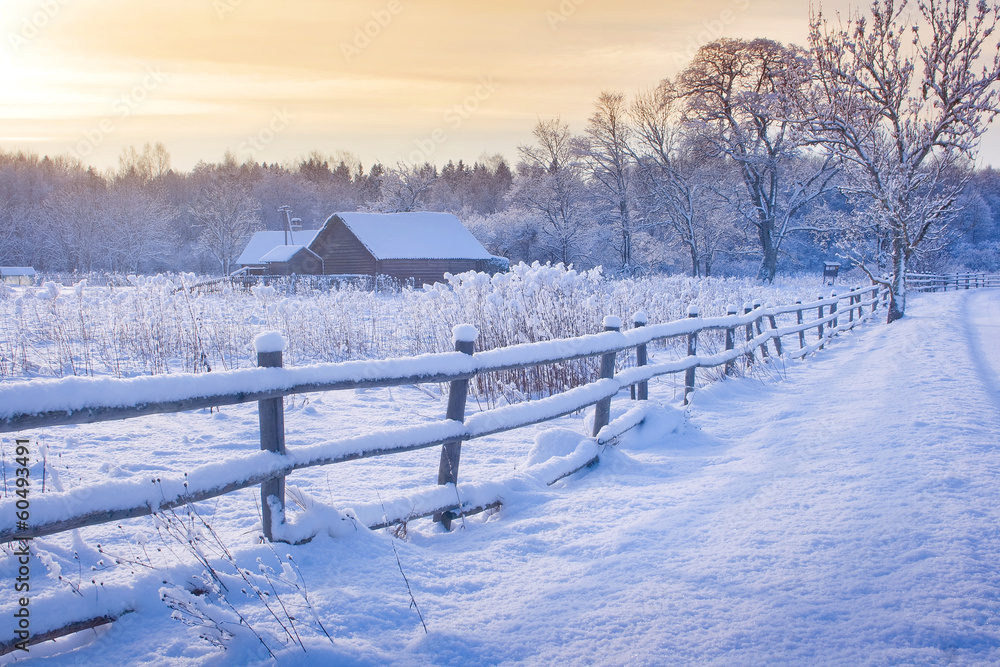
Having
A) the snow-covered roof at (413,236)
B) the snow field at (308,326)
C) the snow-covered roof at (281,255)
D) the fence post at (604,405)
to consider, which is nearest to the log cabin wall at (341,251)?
the snow-covered roof at (413,236)

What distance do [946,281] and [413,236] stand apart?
3471 cm

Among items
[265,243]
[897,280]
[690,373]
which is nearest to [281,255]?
[265,243]

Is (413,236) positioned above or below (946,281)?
above

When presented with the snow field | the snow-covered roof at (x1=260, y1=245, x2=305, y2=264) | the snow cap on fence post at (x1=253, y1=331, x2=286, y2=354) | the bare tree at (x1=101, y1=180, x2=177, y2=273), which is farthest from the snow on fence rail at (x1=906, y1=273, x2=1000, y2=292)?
the bare tree at (x1=101, y1=180, x2=177, y2=273)

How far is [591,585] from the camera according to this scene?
2914 millimetres

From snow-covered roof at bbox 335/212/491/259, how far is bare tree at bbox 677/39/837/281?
1496cm

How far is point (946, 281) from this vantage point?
1542 inches

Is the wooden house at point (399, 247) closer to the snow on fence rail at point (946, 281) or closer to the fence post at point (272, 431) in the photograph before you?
the snow on fence rail at point (946, 281)

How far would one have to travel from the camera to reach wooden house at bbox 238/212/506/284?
36.2 meters

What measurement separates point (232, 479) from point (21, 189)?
294 feet

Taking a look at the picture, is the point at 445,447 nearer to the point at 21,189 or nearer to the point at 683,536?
the point at 683,536

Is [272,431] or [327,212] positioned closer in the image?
[272,431]

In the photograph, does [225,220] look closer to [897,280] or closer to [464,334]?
[897,280]

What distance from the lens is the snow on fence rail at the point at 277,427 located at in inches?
90.4
